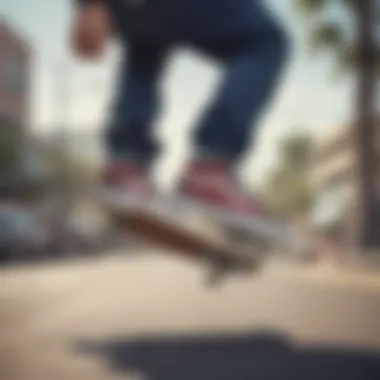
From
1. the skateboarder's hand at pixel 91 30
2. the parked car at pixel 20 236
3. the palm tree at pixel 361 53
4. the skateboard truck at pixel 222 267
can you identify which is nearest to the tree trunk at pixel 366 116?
the palm tree at pixel 361 53

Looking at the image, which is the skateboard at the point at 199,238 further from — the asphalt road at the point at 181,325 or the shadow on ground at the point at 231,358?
the shadow on ground at the point at 231,358

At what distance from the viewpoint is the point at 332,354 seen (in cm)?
146

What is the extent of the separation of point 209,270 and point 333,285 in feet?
0.78

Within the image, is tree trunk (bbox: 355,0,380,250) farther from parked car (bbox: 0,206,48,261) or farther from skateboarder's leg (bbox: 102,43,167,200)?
parked car (bbox: 0,206,48,261)

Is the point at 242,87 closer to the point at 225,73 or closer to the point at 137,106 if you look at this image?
the point at 225,73

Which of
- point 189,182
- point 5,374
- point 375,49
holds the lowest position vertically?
point 5,374

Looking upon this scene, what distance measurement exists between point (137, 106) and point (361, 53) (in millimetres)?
440

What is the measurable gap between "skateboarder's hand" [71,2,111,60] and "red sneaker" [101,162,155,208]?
22 cm

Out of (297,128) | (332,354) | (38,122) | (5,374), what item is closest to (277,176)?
(297,128)

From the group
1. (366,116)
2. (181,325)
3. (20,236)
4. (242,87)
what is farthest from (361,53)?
(20,236)

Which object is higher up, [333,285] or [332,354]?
[333,285]

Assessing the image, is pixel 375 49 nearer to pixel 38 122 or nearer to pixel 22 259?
pixel 38 122

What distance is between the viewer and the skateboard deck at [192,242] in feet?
4.63

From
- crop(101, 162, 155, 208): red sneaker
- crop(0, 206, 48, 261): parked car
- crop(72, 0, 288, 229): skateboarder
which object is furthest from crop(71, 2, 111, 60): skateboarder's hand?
crop(0, 206, 48, 261): parked car
